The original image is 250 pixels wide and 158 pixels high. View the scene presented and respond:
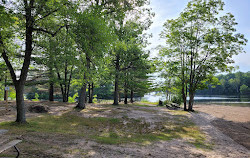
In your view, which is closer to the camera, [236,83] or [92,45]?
[92,45]

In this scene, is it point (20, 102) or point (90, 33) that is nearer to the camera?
point (20, 102)

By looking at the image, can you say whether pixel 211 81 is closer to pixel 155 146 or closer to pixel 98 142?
pixel 155 146

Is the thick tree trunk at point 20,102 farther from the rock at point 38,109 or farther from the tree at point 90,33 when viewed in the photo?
the rock at point 38,109

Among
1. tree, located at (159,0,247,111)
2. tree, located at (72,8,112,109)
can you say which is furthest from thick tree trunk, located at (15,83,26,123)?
tree, located at (159,0,247,111)

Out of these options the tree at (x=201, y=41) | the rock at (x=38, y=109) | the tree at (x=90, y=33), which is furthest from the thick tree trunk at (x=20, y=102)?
the tree at (x=201, y=41)

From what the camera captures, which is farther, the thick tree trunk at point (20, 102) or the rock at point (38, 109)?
the rock at point (38, 109)

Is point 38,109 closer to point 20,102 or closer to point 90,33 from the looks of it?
point 20,102

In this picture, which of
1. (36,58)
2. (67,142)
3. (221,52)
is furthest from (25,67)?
(221,52)

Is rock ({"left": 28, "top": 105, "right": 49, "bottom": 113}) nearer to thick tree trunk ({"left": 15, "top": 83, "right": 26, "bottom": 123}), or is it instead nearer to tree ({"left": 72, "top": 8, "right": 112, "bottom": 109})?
thick tree trunk ({"left": 15, "top": 83, "right": 26, "bottom": 123})

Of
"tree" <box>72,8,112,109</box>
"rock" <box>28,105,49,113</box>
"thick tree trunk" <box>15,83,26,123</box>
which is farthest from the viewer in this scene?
"rock" <box>28,105,49,113</box>

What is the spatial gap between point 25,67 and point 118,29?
51.2ft

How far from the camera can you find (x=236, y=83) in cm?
9744

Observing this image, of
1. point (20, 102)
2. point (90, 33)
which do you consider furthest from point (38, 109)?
point (90, 33)

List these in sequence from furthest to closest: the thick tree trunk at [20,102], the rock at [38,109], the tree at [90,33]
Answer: the rock at [38,109]
the tree at [90,33]
the thick tree trunk at [20,102]
